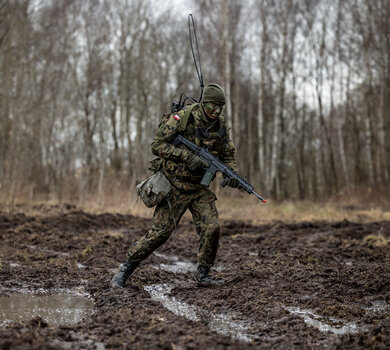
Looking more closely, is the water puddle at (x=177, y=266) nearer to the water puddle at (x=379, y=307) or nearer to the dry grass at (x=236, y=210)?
the water puddle at (x=379, y=307)

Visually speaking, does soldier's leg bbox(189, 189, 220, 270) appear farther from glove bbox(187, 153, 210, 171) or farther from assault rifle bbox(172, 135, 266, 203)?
glove bbox(187, 153, 210, 171)

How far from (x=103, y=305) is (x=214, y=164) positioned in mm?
1677

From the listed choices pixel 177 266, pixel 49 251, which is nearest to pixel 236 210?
pixel 177 266

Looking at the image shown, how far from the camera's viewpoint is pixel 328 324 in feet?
11.2

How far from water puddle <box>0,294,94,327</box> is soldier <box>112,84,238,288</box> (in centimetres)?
48

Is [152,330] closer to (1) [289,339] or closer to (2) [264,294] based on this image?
(1) [289,339]

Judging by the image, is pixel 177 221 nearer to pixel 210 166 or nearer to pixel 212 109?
pixel 210 166

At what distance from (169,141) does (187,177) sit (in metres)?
0.39

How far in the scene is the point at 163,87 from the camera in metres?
25.0

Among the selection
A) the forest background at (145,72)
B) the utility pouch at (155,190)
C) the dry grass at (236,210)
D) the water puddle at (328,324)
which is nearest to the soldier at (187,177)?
the utility pouch at (155,190)

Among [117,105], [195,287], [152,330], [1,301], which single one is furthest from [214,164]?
[117,105]

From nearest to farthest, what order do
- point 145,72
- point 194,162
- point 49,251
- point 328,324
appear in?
point 328,324 < point 194,162 < point 49,251 < point 145,72

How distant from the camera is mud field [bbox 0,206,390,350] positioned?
9.30 feet

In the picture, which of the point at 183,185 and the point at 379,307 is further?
the point at 183,185
